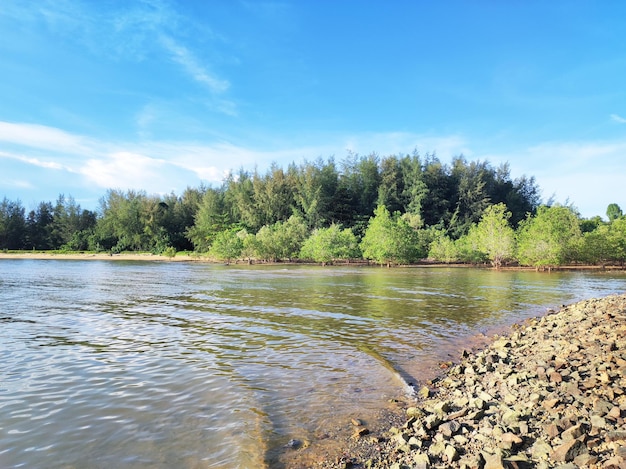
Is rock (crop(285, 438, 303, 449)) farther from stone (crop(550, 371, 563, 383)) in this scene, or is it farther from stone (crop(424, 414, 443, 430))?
stone (crop(550, 371, 563, 383))

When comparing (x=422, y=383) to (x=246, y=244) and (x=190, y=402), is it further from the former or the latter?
(x=246, y=244)

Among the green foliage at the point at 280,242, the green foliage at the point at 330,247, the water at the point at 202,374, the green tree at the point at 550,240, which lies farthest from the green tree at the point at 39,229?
the green tree at the point at 550,240

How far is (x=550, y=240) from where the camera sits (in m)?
42.9

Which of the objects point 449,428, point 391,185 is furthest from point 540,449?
point 391,185

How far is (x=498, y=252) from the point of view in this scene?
A: 48.0 m

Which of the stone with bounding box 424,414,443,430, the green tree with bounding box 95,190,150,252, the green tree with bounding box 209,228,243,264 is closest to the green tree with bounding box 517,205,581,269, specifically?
the green tree with bounding box 209,228,243,264

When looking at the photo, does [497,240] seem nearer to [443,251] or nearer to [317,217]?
[443,251]

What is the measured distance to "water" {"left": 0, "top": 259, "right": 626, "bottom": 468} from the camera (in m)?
4.78

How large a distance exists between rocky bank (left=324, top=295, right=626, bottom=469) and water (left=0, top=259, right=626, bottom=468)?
0.82m

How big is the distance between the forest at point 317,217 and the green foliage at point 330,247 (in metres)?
0.15

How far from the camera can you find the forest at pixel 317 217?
55562mm

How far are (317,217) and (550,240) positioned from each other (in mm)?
37516

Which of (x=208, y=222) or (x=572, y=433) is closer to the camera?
(x=572, y=433)

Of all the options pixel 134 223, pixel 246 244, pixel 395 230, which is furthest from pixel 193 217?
pixel 395 230
